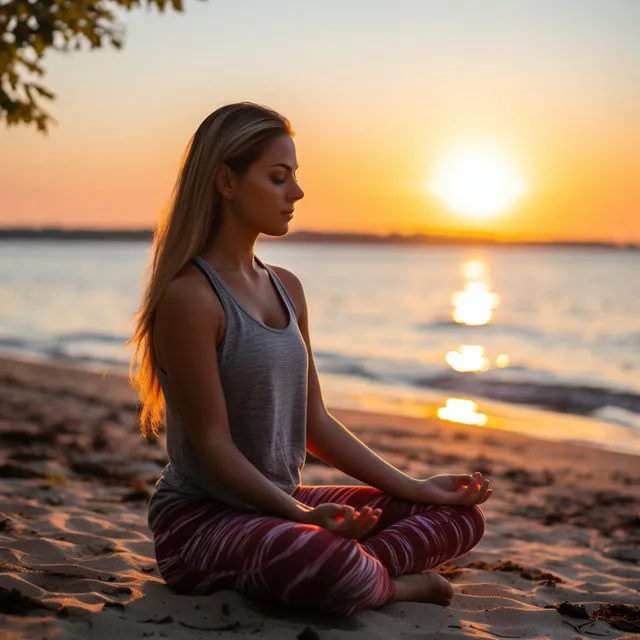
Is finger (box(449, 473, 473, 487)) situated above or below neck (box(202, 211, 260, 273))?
below

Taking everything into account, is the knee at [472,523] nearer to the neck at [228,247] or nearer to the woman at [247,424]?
the woman at [247,424]

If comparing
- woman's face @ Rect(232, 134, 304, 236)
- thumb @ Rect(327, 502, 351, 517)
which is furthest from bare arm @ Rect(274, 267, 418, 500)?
thumb @ Rect(327, 502, 351, 517)

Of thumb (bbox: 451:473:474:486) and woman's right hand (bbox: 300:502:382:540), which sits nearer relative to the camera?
woman's right hand (bbox: 300:502:382:540)

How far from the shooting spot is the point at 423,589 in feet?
11.4

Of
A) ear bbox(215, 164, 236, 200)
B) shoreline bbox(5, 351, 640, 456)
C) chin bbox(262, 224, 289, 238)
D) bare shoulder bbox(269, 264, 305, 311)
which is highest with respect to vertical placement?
ear bbox(215, 164, 236, 200)

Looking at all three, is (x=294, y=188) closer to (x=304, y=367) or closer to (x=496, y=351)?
(x=304, y=367)

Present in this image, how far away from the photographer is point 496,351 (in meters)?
22.7

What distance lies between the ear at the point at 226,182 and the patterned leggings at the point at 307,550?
1228 millimetres

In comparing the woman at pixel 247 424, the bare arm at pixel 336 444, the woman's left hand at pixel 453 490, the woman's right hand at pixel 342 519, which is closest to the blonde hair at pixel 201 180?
the woman at pixel 247 424

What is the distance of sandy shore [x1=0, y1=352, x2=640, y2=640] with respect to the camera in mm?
3070

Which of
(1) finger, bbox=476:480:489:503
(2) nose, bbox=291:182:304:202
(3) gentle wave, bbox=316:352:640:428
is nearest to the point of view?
(2) nose, bbox=291:182:304:202

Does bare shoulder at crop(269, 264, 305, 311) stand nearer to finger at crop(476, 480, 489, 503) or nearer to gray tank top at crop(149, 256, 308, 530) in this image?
gray tank top at crop(149, 256, 308, 530)

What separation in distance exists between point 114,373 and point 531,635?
13.7m

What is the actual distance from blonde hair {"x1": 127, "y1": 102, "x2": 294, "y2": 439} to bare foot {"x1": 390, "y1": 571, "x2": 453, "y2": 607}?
138 cm
